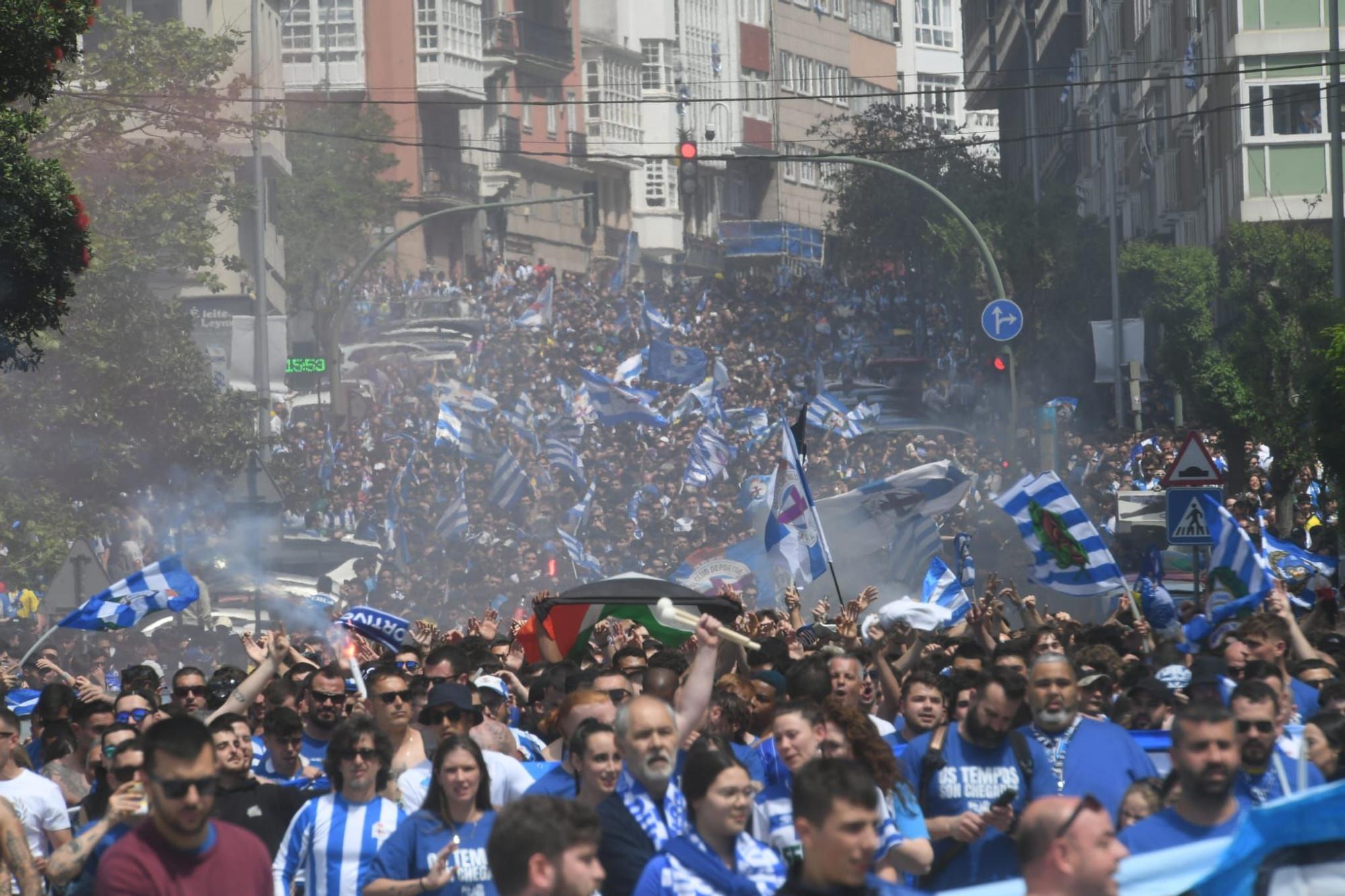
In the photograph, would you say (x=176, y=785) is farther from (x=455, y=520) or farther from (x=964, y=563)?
(x=455, y=520)

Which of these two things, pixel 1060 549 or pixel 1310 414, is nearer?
pixel 1060 549

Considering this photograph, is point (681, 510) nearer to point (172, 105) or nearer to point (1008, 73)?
point (172, 105)

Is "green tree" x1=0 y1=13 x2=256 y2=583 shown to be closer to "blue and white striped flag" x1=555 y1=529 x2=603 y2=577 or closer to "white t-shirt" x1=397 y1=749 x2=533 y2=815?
"blue and white striped flag" x1=555 y1=529 x2=603 y2=577

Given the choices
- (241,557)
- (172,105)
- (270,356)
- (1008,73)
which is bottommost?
(241,557)

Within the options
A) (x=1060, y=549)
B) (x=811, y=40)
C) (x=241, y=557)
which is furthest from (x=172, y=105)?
(x=811, y=40)

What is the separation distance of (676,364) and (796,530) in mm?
21056

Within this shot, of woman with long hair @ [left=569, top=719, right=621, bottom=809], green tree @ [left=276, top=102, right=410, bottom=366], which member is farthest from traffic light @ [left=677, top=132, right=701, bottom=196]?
green tree @ [left=276, top=102, right=410, bottom=366]

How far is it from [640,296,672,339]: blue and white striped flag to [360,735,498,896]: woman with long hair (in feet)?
117

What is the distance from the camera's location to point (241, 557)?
27.1 m

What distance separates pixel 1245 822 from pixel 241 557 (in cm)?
2349

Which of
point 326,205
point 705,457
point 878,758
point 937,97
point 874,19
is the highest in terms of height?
point 874,19

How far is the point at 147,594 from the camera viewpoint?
Result: 50.2 ft

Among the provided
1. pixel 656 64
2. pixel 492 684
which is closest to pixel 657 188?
pixel 656 64

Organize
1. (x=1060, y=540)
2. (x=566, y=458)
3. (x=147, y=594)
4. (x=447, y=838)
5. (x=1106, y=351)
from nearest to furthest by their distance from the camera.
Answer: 1. (x=447, y=838)
2. (x=1060, y=540)
3. (x=147, y=594)
4. (x=566, y=458)
5. (x=1106, y=351)
